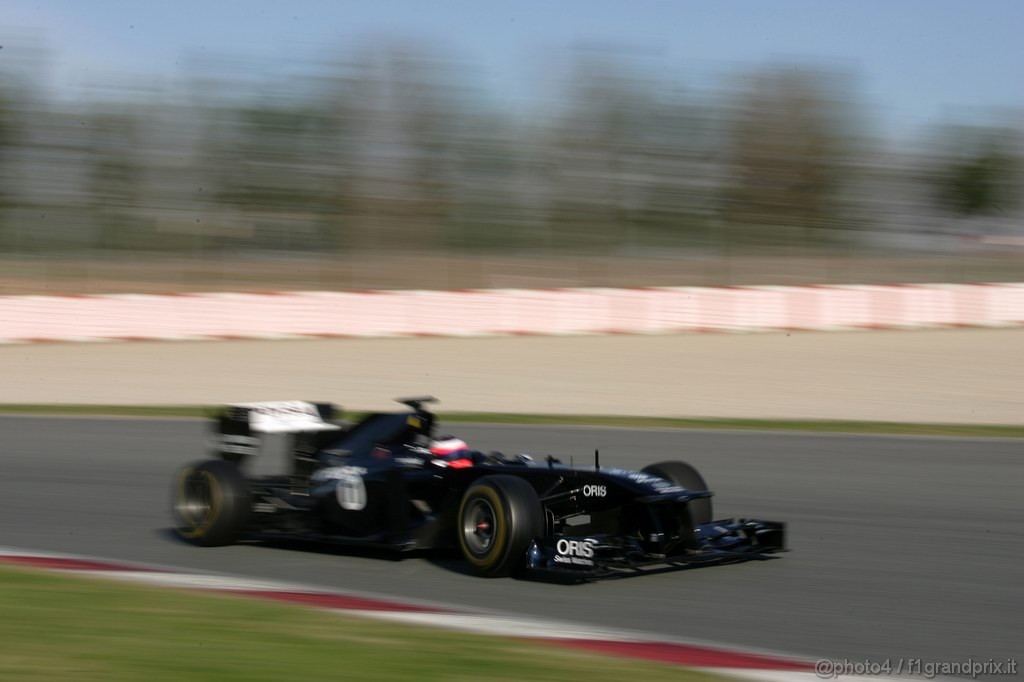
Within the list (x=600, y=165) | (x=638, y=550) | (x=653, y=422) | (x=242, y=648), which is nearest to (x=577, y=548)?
(x=638, y=550)

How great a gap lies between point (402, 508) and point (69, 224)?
907 inches

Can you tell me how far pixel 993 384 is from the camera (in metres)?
18.9

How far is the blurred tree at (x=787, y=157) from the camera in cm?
3231

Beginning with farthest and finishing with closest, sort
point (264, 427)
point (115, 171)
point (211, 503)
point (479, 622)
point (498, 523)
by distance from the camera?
point (115, 171), point (264, 427), point (211, 503), point (498, 523), point (479, 622)

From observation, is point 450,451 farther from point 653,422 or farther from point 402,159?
point 402,159

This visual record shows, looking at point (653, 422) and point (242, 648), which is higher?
point (653, 422)

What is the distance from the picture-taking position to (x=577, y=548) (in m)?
6.39

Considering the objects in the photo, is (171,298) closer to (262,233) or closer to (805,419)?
(262,233)

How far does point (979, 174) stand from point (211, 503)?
1168 inches

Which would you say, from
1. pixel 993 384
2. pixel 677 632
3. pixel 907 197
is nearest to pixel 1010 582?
pixel 677 632

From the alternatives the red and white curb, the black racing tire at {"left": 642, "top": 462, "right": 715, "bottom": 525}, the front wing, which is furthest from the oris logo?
the black racing tire at {"left": 642, "top": 462, "right": 715, "bottom": 525}

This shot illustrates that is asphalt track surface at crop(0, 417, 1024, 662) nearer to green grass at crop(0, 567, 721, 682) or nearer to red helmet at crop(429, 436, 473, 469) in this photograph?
red helmet at crop(429, 436, 473, 469)

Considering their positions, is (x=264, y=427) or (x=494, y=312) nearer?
(x=264, y=427)

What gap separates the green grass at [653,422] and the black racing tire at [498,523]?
805cm
